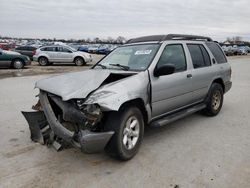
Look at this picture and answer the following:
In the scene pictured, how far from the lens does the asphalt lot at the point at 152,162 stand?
135 inches

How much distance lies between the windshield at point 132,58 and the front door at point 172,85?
8.5 inches

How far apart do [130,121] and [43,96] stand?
1423 mm

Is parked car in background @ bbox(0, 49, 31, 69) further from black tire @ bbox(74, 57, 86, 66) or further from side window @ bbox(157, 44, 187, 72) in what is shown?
side window @ bbox(157, 44, 187, 72)

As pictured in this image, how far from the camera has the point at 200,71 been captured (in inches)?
→ 222

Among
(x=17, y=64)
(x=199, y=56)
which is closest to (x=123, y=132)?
(x=199, y=56)

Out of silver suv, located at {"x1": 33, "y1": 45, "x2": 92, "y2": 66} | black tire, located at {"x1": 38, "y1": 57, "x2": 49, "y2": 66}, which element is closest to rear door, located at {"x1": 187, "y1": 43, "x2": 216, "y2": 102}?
silver suv, located at {"x1": 33, "y1": 45, "x2": 92, "y2": 66}

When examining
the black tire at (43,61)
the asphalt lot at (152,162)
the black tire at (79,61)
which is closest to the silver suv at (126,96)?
the asphalt lot at (152,162)

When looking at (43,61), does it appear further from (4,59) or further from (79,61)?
(4,59)

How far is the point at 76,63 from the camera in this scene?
2158cm

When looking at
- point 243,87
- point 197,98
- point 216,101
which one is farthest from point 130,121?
point 243,87

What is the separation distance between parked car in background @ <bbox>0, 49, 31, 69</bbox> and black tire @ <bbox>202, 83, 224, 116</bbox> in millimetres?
14485

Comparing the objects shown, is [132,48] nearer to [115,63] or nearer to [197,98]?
[115,63]

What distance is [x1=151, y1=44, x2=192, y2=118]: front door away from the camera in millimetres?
4477

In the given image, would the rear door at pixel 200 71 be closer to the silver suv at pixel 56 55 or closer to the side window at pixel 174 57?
the side window at pixel 174 57
